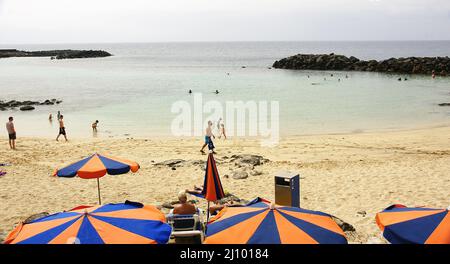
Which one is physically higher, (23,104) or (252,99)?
(252,99)

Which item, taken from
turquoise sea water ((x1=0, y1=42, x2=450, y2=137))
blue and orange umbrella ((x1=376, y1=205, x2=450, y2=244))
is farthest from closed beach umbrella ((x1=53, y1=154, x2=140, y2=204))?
turquoise sea water ((x1=0, y1=42, x2=450, y2=137))

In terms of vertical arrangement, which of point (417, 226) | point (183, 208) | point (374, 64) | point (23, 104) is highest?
point (374, 64)

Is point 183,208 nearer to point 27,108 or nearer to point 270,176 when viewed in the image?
point 270,176

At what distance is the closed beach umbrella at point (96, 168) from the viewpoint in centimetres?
761

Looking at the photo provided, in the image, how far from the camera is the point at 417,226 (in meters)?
4.88

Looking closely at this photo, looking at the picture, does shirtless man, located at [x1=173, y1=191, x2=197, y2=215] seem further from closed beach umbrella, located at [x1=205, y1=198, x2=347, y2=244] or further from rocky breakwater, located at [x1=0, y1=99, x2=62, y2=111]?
rocky breakwater, located at [x1=0, y1=99, x2=62, y2=111]

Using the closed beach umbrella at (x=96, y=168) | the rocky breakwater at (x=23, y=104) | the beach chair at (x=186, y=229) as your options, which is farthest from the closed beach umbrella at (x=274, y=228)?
the rocky breakwater at (x=23, y=104)

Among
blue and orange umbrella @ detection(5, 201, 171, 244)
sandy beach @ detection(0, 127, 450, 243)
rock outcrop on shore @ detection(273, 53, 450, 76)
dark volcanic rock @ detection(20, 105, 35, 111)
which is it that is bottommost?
sandy beach @ detection(0, 127, 450, 243)

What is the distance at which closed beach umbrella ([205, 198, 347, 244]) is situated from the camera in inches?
177

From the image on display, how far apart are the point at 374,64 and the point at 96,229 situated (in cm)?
6698

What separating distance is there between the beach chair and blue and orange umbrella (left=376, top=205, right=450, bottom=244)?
8.73 feet

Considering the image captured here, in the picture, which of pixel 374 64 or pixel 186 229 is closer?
pixel 186 229

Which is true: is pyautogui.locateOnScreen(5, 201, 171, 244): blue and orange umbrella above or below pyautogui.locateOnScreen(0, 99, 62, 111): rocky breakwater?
above

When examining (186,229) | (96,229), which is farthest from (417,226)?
(96,229)
